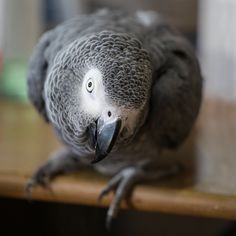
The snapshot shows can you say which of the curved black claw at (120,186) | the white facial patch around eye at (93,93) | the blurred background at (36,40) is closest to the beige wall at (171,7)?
the blurred background at (36,40)

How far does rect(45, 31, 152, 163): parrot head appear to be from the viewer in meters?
0.60

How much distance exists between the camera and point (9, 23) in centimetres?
113

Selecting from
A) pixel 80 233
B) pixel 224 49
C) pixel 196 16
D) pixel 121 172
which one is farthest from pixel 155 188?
pixel 196 16

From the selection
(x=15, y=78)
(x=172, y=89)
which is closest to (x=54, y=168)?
(x=172, y=89)

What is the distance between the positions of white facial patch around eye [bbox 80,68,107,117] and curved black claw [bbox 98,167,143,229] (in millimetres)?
191

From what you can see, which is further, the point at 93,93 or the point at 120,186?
the point at 120,186

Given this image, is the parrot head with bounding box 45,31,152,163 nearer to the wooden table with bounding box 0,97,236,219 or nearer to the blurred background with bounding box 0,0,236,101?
the wooden table with bounding box 0,97,236,219

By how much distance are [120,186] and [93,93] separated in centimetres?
22

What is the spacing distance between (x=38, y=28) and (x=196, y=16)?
51cm

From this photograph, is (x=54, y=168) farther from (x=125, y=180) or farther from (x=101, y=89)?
(x=101, y=89)

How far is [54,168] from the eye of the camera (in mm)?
825

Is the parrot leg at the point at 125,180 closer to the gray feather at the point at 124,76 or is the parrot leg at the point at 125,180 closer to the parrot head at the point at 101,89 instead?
the gray feather at the point at 124,76

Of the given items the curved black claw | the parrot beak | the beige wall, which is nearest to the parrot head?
the parrot beak

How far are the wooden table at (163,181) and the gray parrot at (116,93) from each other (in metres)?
0.02
